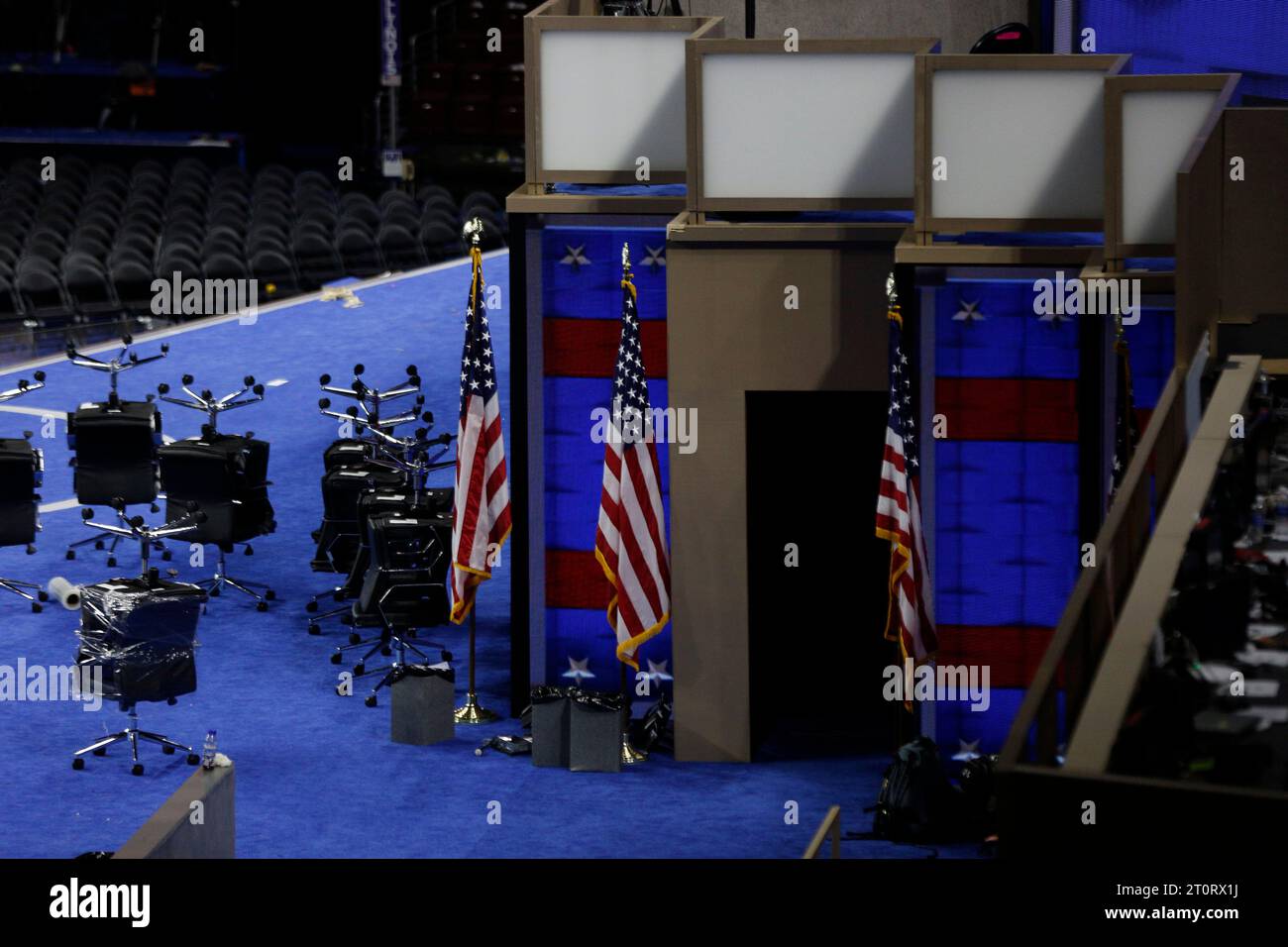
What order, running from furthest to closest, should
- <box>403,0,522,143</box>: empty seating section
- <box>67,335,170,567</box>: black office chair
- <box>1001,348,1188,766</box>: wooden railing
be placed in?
1. <box>403,0,522,143</box>: empty seating section
2. <box>67,335,170,567</box>: black office chair
3. <box>1001,348,1188,766</box>: wooden railing

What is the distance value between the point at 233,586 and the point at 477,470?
3.74 meters

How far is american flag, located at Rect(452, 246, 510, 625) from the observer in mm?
14164

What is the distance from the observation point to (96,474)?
1688 cm

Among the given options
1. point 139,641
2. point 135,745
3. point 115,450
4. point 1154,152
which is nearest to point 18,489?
point 115,450

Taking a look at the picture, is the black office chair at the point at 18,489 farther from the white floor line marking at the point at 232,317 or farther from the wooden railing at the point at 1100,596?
the wooden railing at the point at 1100,596

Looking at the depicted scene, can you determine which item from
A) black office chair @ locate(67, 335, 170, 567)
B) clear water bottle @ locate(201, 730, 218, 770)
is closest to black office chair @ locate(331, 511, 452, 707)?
black office chair @ locate(67, 335, 170, 567)

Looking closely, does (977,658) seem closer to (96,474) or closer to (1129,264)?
(1129,264)

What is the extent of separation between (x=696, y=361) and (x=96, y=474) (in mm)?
5603

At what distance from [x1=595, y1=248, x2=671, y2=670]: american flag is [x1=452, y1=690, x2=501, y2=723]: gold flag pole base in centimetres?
136

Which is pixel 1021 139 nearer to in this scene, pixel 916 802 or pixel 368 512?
pixel 916 802

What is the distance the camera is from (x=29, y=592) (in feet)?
55.2

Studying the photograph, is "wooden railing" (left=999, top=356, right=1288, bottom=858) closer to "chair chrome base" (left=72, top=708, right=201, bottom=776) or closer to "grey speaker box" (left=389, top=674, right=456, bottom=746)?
"grey speaker box" (left=389, top=674, right=456, bottom=746)

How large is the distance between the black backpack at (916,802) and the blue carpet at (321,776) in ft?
0.42
